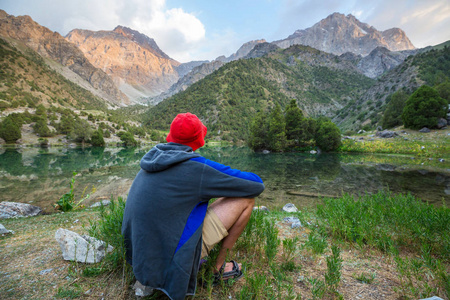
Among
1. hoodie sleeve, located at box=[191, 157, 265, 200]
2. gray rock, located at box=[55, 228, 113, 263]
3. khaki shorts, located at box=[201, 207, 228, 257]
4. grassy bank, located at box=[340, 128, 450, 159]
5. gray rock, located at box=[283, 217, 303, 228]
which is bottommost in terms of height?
grassy bank, located at box=[340, 128, 450, 159]

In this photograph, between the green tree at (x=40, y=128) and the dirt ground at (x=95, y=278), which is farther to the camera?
the green tree at (x=40, y=128)

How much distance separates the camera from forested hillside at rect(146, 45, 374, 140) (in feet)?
362

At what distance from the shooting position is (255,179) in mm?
2199

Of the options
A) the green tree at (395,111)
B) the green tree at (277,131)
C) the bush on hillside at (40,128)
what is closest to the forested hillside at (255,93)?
the green tree at (277,131)

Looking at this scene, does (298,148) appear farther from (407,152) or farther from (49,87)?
(49,87)

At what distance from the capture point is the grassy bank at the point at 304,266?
85.0 inches

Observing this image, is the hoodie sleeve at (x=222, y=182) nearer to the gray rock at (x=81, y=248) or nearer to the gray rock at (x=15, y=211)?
the gray rock at (x=81, y=248)

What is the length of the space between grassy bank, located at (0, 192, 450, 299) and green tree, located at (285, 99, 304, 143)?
40.3m

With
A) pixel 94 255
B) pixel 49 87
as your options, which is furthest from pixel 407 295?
pixel 49 87

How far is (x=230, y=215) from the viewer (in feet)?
7.16

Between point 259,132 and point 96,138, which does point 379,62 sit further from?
point 96,138

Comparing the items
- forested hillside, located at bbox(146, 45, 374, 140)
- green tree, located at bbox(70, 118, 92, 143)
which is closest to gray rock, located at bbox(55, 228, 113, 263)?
green tree, located at bbox(70, 118, 92, 143)

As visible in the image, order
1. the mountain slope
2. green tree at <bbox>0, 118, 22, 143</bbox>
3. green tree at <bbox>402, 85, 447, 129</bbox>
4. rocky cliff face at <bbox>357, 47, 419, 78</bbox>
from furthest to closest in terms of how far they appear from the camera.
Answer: rocky cliff face at <bbox>357, 47, 419, 78</bbox>, the mountain slope, green tree at <bbox>0, 118, 22, 143</bbox>, green tree at <bbox>402, 85, 447, 129</bbox>

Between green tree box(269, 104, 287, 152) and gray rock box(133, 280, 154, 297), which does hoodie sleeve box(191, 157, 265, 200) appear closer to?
gray rock box(133, 280, 154, 297)
